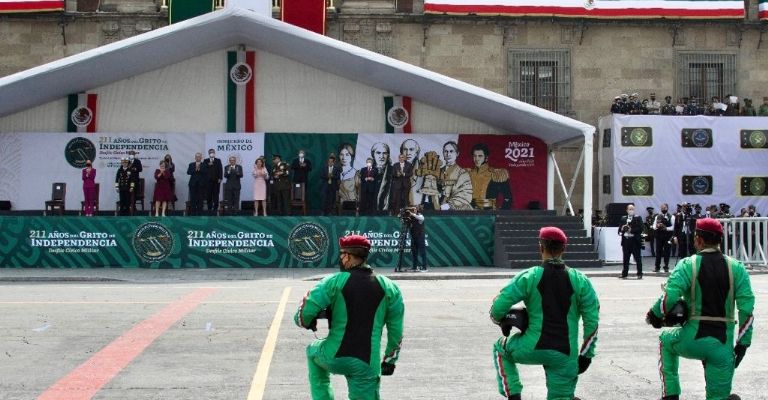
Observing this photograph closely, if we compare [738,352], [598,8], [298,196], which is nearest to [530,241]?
[298,196]

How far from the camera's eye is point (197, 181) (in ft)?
91.9

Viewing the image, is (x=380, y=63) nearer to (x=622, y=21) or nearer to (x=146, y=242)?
(x=146, y=242)

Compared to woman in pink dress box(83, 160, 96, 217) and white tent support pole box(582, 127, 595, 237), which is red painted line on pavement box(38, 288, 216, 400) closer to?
woman in pink dress box(83, 160, 96, 217)

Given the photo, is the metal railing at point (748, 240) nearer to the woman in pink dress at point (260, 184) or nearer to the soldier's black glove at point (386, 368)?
the woman in pink dress at point (260, 184)

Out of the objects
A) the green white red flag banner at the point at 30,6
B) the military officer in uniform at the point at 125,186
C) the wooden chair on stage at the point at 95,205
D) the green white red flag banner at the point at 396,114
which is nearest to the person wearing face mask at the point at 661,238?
the green white red flag banner at the point at 396,114

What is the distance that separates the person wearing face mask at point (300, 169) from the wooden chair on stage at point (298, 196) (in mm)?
141

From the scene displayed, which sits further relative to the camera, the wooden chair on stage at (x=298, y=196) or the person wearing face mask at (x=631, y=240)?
the wooden chair on stage at (x=298, y=196)

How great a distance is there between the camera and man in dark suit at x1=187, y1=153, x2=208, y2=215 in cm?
2800

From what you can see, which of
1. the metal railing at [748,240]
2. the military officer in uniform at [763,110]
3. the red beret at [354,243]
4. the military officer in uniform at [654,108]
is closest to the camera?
the red beret at [354,243]

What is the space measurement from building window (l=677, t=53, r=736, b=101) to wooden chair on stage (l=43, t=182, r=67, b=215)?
22.5m

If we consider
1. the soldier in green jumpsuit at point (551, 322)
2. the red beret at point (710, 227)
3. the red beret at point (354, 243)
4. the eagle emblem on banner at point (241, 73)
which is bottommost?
the soldier in green jumpsuit at point (551, 322)

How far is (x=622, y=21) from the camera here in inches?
1377

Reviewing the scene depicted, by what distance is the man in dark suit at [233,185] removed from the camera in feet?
92.6

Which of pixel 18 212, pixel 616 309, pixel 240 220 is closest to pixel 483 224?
pixel 240 220
